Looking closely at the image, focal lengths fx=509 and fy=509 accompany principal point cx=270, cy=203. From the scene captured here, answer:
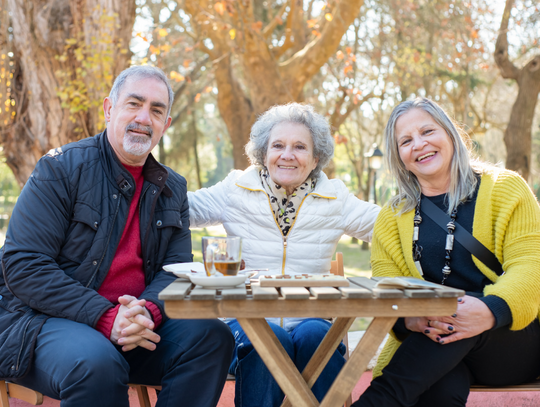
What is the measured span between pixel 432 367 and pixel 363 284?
1.86 ft

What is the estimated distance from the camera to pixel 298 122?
125 inches

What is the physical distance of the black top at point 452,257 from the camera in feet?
7.92

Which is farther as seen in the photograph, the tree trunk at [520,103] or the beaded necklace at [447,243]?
the tree trunk at [520,103]

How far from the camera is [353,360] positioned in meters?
1.83

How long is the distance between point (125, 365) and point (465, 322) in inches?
55.8

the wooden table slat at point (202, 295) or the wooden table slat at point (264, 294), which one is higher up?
the wooden table slat at point (264, 294)

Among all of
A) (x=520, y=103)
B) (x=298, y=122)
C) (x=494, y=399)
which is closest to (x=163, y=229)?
(x=298, y=122)

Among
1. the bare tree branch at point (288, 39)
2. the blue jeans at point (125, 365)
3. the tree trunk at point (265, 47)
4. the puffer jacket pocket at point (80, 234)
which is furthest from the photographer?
the bare tree branch at point (288, 39)

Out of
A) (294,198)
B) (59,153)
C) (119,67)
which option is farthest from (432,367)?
(119,67)

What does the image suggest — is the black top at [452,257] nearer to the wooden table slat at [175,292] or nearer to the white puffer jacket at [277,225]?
the white puffer jacket at [277,225]

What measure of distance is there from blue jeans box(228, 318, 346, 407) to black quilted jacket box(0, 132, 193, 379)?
445mm

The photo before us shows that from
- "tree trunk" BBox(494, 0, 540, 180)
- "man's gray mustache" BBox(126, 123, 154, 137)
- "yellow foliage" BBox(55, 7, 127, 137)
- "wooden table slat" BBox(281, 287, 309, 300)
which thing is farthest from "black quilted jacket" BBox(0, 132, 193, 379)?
"tree trunk" BBox(494, 0, 540, 180)

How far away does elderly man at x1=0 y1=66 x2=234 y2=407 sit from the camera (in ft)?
6.72

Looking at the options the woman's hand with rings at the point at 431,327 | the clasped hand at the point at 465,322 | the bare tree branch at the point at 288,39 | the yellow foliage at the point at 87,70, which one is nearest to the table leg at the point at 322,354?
the woman's hand with rings at the point at 431,327
